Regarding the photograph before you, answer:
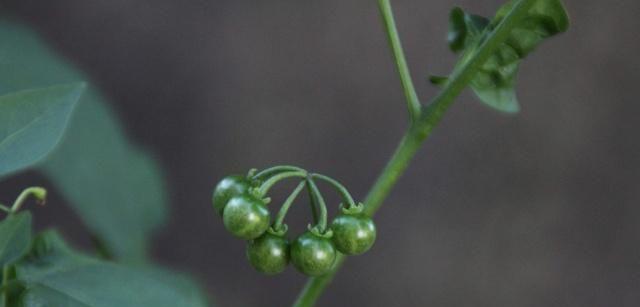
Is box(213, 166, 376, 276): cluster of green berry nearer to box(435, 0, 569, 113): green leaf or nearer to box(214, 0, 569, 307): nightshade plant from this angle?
box(214, 0, 569, 307): nightshade plant

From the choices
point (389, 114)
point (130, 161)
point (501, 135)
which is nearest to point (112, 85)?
point (389, 114)

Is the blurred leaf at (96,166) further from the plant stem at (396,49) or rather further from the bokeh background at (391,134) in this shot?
the bokeh background at (391,134)

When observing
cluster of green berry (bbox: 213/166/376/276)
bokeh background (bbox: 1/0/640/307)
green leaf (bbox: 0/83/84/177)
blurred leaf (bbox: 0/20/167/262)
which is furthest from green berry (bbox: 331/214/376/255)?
bokeh background (bbox: 1/0/640/307)

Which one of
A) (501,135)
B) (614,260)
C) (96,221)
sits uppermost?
(96,221)

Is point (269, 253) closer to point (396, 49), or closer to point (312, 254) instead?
point (312, 254)

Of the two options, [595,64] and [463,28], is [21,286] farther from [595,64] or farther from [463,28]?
[595,64]

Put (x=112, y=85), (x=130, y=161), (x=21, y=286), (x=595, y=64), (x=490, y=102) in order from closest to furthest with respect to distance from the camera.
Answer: (x=21, y=286) < (x=490, y=102) < (x=130, y=161) < (x=595, y=64) < (x=112, y=85)
